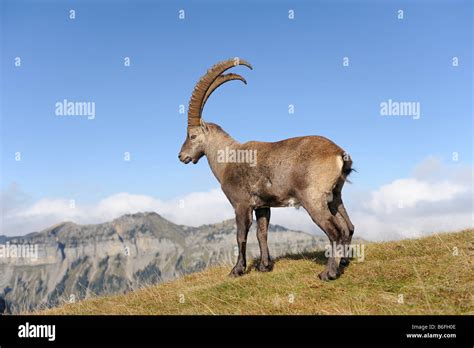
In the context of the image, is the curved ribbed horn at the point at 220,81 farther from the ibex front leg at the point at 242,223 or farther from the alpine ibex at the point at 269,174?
the ibex front leg at the point at 242,223

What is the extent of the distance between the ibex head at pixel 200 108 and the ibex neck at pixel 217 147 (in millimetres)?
222

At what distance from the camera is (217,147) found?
590 inches

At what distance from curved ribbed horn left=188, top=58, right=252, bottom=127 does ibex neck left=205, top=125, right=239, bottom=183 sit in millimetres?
743

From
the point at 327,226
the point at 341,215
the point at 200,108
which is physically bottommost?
the point at 327,226

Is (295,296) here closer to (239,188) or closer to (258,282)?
(258,282)

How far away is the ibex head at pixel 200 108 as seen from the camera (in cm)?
1462

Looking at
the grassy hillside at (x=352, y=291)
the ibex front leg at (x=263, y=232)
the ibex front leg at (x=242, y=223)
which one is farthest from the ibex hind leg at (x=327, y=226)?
the ibex front leg at (x=263, y=232)

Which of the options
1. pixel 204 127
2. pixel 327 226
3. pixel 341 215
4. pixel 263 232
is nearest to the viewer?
pixel 327 226

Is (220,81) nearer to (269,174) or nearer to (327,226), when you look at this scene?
(269,174)

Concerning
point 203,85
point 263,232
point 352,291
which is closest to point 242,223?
point 263,232

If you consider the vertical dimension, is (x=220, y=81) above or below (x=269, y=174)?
above

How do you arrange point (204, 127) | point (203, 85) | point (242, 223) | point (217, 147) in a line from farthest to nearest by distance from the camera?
point (204, 127) < point (217, 147) < point (203, 85) < point (242, 223)

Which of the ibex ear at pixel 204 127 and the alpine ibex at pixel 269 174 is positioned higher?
the ibex ear at pixel 204 127

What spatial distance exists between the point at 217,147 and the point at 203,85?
6.88 ft
